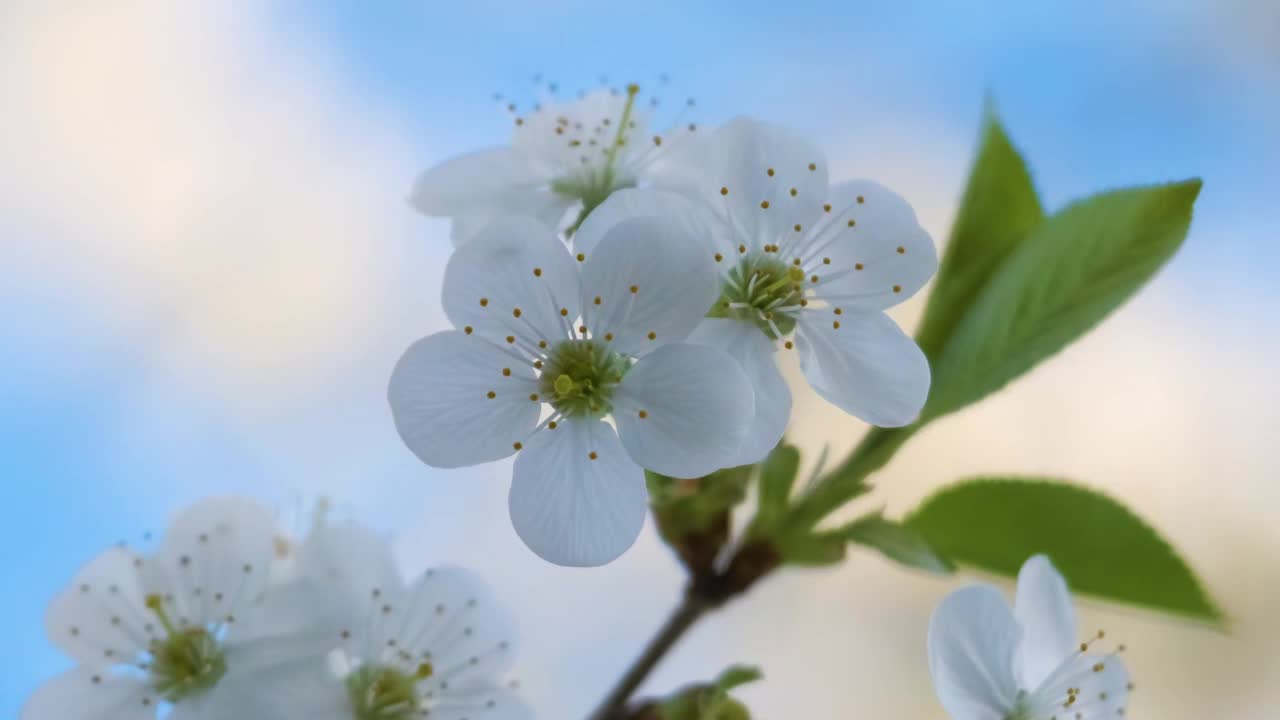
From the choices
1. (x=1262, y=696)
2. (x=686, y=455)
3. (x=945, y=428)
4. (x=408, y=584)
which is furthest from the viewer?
(x=945, y=428)

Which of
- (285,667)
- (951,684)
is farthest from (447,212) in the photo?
(951,684)

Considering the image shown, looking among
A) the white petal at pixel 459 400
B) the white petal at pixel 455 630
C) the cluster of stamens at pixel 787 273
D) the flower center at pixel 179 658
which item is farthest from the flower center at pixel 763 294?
the flower center at pixel 179 658

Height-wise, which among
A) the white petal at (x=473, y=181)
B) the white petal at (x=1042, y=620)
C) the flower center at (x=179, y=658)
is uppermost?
the white petal at (x=473, y=181)

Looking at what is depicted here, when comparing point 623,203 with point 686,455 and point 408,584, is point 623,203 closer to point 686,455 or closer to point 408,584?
point 686,455

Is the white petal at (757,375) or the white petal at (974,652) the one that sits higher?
A: the white petal at (757,375)

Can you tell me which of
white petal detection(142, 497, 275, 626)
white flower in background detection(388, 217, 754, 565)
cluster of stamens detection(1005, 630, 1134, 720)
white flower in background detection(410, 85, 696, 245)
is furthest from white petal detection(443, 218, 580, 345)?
cluster of stamens detection(1005, 630, 1134, 720)

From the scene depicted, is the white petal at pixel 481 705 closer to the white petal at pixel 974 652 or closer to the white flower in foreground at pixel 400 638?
the white flower in foreground at pixel 400 638

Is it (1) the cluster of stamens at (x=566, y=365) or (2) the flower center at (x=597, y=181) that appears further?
(2) the flower center at (x=597, y=181)

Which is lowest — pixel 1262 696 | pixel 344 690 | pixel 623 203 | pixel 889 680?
pixel 1262 696
